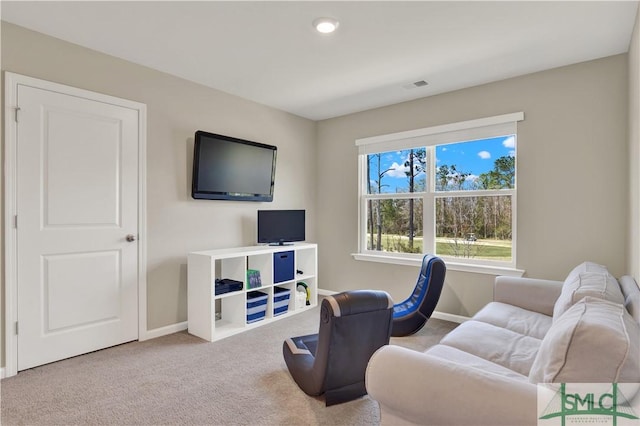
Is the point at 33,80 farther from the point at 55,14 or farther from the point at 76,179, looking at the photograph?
the point at 76,179

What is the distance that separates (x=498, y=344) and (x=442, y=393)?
1.06 metres

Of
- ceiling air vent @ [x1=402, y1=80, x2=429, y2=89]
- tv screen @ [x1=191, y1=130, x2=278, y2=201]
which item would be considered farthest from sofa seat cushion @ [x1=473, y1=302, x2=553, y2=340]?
tv screen @ [x1=191, y1=130, x2=278, y2=201]

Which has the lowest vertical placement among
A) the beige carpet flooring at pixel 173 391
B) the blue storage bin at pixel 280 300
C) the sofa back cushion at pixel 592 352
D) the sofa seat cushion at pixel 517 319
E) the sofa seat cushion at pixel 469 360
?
the beige carpet flooring at pixel 173 391

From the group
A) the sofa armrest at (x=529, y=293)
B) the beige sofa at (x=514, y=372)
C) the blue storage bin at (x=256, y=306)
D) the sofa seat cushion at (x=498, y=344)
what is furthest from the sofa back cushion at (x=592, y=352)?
the blue storage bin at (x=256, y=306)

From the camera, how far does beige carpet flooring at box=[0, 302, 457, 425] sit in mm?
2012

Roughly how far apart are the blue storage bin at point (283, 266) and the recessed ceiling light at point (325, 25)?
7.42 feet

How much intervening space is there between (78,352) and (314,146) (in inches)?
140

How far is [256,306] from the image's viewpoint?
3.67 metres

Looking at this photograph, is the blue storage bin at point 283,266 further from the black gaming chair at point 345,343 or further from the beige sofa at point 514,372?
the beige sofa at point 514,372

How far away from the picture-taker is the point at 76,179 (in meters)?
2.82

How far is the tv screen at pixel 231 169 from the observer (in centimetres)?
356

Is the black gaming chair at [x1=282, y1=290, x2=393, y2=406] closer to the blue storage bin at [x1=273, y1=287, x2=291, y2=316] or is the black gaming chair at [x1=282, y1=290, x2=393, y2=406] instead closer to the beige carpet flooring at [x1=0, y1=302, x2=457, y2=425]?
the beige carpet flooring at [x1=0, y1=302, x2=457, y2=425]

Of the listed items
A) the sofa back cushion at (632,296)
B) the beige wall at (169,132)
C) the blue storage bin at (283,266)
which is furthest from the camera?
the blue storage bin at (283,266)

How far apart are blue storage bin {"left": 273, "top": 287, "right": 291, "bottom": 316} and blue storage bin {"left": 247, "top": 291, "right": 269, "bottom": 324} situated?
0.13 metres
